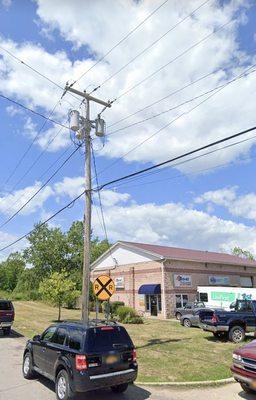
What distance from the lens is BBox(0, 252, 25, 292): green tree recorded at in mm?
99938

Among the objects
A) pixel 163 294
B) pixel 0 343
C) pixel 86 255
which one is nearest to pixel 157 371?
pixel 86 255

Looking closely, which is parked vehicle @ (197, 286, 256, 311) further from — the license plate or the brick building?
the license plate

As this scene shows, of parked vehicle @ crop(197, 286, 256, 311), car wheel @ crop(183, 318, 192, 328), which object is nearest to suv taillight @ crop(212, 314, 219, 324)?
car wheel @ crop(183, 318, 192, 328)

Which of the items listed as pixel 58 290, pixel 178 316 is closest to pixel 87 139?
pixel 58 290

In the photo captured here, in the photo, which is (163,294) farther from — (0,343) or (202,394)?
(202,394)

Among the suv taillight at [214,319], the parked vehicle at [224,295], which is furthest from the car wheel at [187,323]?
the suv taillight at [214,319]

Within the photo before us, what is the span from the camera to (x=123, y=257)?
4425cm

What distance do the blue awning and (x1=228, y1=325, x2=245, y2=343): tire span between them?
18.0 meters

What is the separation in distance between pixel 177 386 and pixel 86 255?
24.1ft

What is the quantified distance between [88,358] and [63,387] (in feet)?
3.32

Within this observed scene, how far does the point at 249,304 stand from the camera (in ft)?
70.5

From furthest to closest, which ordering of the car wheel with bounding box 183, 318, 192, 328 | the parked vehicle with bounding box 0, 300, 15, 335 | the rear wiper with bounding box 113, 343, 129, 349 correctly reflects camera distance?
the car wheel with bounding box 183, 318, 192, 328 → the parked vehicle with bounding box 0, 300, 15, 335 → the rear wiper with bounding box 113, 343, 129, 349

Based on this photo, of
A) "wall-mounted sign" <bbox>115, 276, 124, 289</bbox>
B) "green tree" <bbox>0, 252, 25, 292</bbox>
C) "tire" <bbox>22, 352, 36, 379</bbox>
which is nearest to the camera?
"tire" <bbox>22, 352, 36, 379</bbox>

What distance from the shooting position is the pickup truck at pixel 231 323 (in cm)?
1980
